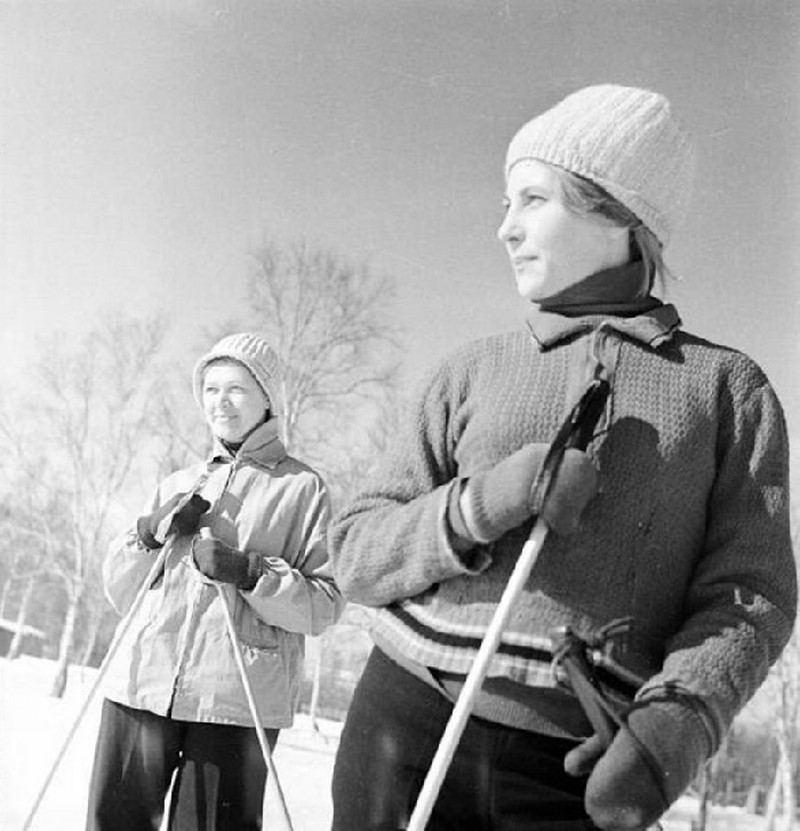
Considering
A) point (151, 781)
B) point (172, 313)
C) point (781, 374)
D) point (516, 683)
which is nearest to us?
point (516, 683)

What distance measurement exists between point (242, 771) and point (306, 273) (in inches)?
25.2

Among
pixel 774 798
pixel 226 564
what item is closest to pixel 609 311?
pixel 226 564

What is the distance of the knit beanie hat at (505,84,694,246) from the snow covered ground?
741 millimetres

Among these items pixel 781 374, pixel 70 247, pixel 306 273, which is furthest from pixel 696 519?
pixel 70 247

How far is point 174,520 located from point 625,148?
0.73 metres

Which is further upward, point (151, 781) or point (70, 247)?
point (70, 247)

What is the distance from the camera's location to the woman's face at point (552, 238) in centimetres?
87

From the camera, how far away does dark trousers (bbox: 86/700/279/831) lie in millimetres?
1291

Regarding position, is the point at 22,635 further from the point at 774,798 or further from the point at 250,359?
the point at 774,798

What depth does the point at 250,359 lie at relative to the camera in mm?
1398

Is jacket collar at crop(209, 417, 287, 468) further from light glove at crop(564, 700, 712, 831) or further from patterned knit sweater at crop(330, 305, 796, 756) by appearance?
light glove at crop(564, 700, 712, 831)

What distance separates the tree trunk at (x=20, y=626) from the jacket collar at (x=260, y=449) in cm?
45

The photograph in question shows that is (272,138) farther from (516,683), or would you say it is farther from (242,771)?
(516,683)

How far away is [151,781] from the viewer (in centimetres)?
130
